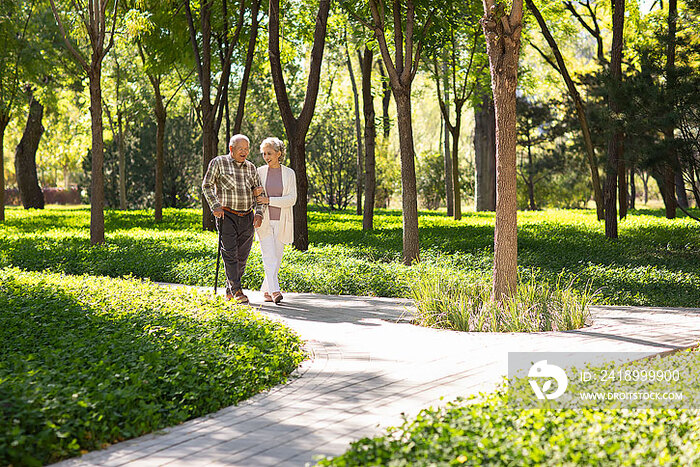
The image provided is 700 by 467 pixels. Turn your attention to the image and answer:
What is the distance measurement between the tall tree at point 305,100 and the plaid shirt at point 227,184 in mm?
5545

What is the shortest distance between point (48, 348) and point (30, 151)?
1101 inches

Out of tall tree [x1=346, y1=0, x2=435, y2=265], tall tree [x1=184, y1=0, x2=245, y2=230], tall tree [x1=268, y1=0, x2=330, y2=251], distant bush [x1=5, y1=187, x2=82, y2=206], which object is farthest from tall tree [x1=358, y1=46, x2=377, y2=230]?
distant bush [x1=5, y1=187, x2=82, y2=206]

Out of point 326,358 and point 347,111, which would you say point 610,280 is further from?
point 347,111

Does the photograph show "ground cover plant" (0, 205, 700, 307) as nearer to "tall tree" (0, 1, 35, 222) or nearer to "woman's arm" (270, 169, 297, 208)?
"woman's arm" (270, 169, 297, 208)

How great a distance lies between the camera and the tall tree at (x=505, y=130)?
7910 mm

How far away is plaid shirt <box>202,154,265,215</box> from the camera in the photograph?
29.1 feet

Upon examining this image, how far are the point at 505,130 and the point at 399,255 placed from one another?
5578 millimetres

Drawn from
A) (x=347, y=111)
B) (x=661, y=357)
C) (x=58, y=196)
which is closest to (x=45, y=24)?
(x=347, y=111)

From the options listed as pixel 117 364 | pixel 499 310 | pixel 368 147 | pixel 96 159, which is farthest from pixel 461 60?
pixel 117 364

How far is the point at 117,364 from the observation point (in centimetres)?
508

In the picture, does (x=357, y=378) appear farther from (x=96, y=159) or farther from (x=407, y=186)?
(x=96, y=159)

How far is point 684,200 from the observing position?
94.3 ft

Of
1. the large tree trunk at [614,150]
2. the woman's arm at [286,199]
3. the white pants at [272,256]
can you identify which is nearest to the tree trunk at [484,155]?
the large tree trunk at [614,150]

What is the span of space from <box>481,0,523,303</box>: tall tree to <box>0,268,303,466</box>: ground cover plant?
2.64m
